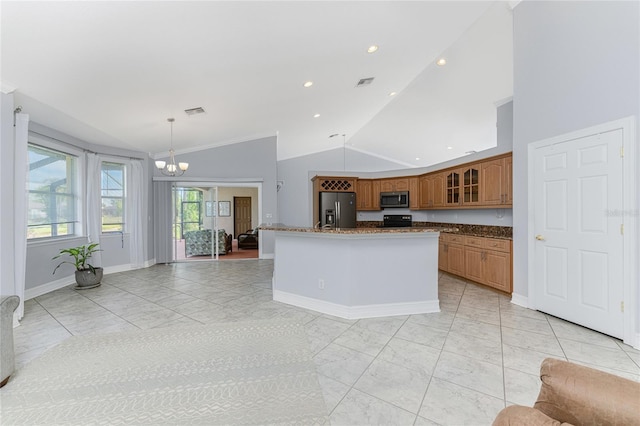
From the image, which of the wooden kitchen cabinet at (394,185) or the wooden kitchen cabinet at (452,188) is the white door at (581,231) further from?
the wooden kitchen cabinet at (394,185)

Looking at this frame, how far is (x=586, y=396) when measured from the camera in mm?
902

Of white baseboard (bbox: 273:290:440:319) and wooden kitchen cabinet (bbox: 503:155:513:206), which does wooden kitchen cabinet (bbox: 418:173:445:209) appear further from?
white baseboard (bbox: 273:290:440:319)

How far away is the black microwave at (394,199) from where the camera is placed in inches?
257

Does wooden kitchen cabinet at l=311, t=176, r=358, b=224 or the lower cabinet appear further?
wooden kitchen cabinet at l=311, t=176, r=358, b=224

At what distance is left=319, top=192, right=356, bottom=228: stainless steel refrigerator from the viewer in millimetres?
6883

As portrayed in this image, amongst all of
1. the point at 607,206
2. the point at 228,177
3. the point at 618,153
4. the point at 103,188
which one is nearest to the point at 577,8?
the point at 618,153

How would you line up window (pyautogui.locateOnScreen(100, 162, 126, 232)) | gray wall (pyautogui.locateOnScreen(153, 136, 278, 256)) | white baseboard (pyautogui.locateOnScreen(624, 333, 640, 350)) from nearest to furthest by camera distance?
white baseboard (pyautogui.locateOnScreen(624, 333, 640, 350)) → window (pyautogui.locateOnScreen(100, 162, 126, 232)) → gray wall (pyautogui.locateOnScreen(153, 136, 278, 256))

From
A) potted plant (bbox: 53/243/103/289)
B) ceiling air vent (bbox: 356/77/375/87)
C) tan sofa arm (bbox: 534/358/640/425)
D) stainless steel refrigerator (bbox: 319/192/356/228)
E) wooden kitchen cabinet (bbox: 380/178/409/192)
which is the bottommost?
potted plant (bbox: 53/243/103/289)

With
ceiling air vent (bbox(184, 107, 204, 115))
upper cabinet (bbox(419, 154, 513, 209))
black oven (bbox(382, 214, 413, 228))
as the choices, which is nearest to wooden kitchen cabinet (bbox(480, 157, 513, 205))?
upper cabinet (bbox(419, 154, 513, 209))

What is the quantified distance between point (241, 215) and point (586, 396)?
35.8 feet

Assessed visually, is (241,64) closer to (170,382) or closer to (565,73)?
(170,382)

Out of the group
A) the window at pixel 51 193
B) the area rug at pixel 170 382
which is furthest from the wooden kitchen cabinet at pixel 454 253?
the window at pixel 51 193

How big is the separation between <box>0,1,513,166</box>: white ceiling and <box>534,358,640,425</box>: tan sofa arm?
3121 mm

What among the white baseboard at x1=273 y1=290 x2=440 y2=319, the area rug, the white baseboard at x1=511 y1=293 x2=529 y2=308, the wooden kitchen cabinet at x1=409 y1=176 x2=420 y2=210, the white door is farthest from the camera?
the wooden kitchen cabinet at x1=409 y1=176 x2=420 y2=210
